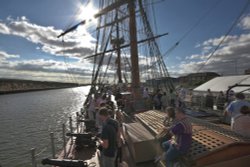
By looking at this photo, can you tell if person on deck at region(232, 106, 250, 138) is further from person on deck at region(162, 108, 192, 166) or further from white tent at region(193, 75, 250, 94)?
white tent at region(193, 75, 250, 94)

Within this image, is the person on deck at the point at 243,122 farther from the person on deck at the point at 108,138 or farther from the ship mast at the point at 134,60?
the ship mast at the point at 134,60

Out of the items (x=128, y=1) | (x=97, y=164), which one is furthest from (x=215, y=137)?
(x=128, y=1)

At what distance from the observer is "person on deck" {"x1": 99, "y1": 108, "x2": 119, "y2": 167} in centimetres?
356

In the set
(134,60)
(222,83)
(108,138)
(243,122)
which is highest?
(134,60)

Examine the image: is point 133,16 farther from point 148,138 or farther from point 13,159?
point 13,159

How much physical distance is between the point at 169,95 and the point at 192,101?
2.99 meters

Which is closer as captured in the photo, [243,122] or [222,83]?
[243,122]

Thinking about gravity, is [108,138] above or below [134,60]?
below

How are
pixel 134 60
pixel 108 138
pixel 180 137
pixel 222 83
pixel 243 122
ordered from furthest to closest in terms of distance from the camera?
pixel 222 83, pixel 134 60, pixel 243 122, pixel 108 138, pixel 180 137

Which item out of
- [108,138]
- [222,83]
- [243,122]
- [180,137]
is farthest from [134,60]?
[222,83]

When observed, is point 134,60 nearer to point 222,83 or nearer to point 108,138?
point 108,138

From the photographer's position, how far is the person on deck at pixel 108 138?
3562 mm

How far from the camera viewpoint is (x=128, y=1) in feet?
34.8

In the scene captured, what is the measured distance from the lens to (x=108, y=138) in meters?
3.59
